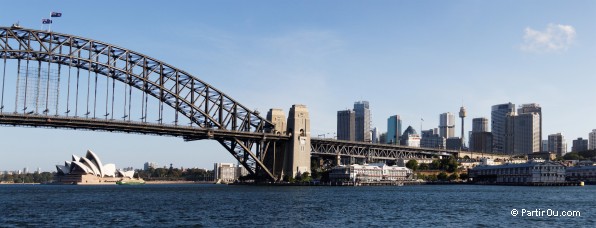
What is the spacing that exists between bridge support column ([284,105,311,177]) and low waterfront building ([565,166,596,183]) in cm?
7501

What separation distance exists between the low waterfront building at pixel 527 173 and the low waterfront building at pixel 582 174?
20.0 metres

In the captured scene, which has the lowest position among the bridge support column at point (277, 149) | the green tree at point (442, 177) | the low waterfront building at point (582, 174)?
the green tree at point (442, 177)

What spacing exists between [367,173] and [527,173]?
3583cm

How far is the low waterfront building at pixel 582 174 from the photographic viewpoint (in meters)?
179

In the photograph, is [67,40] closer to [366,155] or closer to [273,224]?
[273,224]

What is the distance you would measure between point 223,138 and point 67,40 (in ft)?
117

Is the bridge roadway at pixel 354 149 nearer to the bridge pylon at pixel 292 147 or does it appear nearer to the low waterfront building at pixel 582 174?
the bridge pylon at pixel 292 147

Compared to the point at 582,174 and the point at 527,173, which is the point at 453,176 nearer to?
the point at 527,173

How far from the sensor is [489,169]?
178 metres

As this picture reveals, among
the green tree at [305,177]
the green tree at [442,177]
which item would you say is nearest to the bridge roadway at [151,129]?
the green tree at [305,177]

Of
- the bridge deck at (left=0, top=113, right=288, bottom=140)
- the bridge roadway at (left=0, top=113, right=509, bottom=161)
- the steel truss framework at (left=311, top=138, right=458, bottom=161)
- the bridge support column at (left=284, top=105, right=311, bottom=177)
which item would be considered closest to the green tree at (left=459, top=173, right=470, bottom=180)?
the steel truss framework at (left=311, top=138, right=458, bottom=161)

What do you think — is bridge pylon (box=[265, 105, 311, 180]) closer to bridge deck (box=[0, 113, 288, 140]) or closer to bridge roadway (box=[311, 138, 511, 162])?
bridge deck (box=[0, 113, 288, 140])

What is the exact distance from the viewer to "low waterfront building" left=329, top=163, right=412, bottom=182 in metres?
151

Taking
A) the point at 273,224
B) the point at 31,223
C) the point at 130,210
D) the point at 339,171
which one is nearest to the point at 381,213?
the point at 273,224
